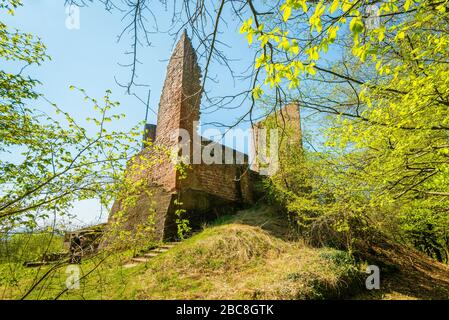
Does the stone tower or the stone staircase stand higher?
the stone tower

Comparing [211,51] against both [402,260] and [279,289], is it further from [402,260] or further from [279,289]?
[402,260]

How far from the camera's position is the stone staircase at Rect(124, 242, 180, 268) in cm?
610

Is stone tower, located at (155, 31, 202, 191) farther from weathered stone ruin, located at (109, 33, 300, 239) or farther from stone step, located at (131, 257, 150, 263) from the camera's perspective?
stone step, located at (131, 257, 150, 263)

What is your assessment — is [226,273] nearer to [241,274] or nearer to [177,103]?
[241,274]

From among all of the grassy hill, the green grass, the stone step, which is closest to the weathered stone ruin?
the stone step

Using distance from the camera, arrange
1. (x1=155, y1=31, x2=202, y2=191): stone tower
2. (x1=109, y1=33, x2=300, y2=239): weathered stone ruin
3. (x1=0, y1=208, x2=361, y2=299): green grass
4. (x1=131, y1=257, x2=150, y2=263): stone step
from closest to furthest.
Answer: (x1=0, y1=208, x2=361, y2=299): green grass, (x1=131, y1=257, x2=150, y2=263): stone step, (x1=109, y1=33, x2=300, y2=239): weathered stone ruin, (x1=155, y1=31, x2=202, y2=191): stone tower

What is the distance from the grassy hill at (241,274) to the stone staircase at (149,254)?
13cm

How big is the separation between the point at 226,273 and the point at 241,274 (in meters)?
0.31

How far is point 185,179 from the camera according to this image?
802 centimetres

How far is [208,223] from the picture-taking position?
26.1 ft

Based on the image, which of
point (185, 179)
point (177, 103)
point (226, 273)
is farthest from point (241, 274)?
point (177, 103)

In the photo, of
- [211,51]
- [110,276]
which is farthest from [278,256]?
[211,51]

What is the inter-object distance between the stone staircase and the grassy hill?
0.13 metres
